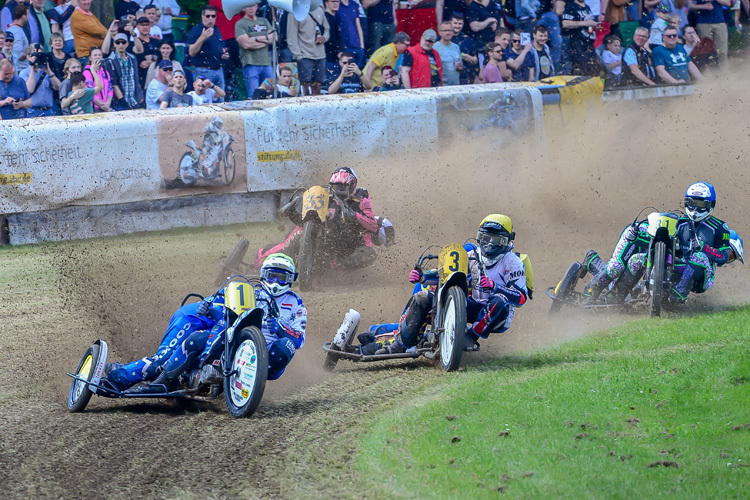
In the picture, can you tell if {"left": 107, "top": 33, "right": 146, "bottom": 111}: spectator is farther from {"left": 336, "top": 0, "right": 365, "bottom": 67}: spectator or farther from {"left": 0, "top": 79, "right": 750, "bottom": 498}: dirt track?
{"left": 336, "top": 0, "right": 365, "bottom": 67}: spectator

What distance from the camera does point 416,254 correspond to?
51.6 ft

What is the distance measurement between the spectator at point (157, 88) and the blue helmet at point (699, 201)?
30.9 feet

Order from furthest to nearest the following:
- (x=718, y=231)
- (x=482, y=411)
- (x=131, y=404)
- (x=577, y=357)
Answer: (x=718, y=231) < (x=577, y=357) < (x=131, y=404) < (x=482, y=411)

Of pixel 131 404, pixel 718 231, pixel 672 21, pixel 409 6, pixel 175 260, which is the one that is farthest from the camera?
pixel 672 21

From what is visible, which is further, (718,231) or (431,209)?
(431,209)

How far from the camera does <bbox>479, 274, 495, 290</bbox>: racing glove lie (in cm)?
961

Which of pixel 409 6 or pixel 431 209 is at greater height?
pixel 409 6

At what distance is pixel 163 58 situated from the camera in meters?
16.8

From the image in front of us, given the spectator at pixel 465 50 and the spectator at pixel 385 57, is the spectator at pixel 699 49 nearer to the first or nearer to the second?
the spectator at pixel 465 50

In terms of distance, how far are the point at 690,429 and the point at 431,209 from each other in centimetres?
1067

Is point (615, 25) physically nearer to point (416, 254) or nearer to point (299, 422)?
point (416, 254)

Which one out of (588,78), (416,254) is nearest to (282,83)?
(416,254)

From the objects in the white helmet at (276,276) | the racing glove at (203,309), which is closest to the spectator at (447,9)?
the white helmet at (276,276)

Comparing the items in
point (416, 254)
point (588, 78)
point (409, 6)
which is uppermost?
point (409, 6)
